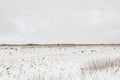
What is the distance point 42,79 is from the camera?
234 inches

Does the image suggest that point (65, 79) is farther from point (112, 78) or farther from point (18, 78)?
point (18, 78)

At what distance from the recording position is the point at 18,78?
686cm

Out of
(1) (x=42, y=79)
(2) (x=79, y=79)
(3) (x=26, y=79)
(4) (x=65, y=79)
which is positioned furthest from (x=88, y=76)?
(3) (x=26, y=79)

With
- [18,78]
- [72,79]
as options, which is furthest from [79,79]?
[18,78]

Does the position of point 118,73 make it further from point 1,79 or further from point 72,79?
point 1,79

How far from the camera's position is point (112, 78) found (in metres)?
5.69

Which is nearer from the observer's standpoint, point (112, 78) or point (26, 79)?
point (112, 78)

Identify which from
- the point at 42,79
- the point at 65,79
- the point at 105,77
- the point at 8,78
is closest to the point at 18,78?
the point at 8,78

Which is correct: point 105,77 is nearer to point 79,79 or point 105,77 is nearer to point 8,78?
point 79,79

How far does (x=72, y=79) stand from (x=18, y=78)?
1921 millimetres

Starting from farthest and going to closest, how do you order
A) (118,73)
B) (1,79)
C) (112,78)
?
1. (1,79)
2. (118,73)
3. (112,78)

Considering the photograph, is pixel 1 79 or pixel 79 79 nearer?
pixel 79 79

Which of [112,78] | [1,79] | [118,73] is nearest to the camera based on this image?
[112,78]

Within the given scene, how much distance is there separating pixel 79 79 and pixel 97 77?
528 millimetres
